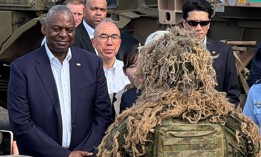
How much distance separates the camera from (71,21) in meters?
5.00

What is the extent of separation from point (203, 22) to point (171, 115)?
242 centimetres

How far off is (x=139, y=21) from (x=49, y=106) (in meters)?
4.72

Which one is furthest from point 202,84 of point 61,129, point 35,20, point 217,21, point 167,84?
point 35,20

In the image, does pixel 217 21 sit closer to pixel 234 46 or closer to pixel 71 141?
pixel 234 46

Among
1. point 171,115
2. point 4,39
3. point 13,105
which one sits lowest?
point 4,39

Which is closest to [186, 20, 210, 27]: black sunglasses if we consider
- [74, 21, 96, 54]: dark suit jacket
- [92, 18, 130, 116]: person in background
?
[92, 18, 130, 116]: person in background

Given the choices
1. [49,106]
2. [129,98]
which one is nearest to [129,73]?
[129,98]

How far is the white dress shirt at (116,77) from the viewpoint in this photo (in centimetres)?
572

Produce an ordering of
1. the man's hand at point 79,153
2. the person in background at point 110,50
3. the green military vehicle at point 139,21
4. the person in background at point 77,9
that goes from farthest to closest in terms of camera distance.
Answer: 1. the green military vehicle at point 139,21
2. the person in background at point 77,9
3. the person in background at point 110,50
4. the man's hand at point 79,153

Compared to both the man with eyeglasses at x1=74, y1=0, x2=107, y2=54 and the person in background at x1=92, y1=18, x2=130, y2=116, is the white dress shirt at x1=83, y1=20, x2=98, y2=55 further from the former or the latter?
the person in background at x1=92, y1=18, x2=130, y2=116

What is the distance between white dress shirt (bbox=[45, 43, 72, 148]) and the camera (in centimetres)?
481

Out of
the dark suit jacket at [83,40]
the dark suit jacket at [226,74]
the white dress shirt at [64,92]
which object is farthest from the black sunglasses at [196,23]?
the white dress shirt at [64,92]

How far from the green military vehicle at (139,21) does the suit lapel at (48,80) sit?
277cm

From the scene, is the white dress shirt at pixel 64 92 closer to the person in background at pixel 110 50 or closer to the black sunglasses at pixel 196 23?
the person in background at pixel 110 50
